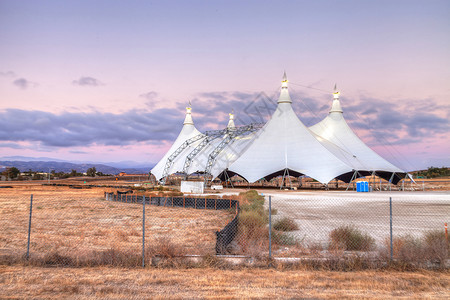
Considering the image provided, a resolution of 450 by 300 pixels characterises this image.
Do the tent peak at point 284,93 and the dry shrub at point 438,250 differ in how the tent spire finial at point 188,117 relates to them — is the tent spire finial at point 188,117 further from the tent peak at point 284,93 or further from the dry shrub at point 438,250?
the dry shrub at point 438,250

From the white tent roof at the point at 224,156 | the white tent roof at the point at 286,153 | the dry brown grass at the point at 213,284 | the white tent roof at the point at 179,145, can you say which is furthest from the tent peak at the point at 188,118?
the dry brown grass at the point at 213,284

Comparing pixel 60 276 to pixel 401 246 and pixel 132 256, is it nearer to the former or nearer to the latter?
pixel 132 256

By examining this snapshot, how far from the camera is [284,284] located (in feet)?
22.0

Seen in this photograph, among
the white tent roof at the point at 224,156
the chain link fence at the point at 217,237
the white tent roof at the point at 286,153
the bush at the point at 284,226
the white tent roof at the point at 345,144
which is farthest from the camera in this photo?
the white tent roof at the point at 224,156

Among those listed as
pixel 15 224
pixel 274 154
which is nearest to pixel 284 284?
pixel 15 224

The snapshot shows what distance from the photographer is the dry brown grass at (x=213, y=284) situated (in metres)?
6.12

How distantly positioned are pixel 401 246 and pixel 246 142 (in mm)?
53591

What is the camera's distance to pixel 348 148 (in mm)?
52062

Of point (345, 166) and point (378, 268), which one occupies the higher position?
point (345, 166)

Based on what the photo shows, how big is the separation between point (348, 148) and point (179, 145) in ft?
109

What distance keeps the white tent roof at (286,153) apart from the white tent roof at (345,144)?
2439mm

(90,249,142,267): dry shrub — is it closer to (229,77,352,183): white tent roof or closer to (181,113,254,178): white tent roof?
(229,77,352,183): white tent roof

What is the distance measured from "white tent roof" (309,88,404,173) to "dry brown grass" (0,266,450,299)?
39179 mm

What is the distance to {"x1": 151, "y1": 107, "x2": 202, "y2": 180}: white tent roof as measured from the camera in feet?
212
